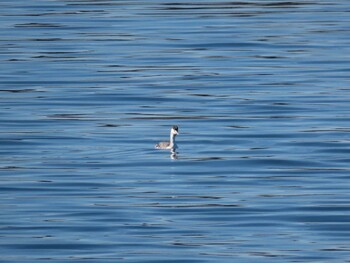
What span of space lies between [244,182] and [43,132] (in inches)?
195

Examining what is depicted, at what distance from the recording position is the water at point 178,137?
15250 mm

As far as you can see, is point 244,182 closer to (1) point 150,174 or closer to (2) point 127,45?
(1) point 150,174

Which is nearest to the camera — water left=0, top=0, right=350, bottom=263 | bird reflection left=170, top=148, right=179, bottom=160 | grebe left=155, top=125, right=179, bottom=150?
water left=0, top=0, right=350, bottom=263

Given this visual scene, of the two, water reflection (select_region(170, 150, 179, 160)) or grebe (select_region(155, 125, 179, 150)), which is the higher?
grebe (select_region(155, 125, 179, 150))

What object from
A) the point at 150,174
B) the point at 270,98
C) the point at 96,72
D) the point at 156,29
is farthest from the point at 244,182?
the point at 156,29

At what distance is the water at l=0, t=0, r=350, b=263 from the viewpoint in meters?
15.2

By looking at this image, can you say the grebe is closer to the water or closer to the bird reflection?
the bird reflection

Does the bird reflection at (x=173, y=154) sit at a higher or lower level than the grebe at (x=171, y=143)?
lower

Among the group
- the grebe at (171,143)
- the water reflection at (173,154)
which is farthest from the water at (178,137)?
the grebe at (171,143)

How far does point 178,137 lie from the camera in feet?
72.3

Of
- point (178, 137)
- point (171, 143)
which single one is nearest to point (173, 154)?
point (171, 143)

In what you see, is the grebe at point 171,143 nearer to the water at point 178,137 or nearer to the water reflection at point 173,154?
the water reflection at point 173,154

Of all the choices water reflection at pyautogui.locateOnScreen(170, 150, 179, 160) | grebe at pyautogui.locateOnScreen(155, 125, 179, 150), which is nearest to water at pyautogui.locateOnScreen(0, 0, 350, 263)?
water reflection at pyautogui.locateOnScreen(170, 150, 179, 160)

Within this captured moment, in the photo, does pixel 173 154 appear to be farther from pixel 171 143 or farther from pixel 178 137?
pixel 178 137
